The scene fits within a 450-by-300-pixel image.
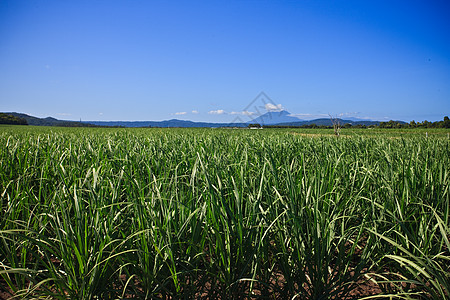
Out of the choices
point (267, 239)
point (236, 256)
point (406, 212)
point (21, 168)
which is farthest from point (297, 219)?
point (21, 168)

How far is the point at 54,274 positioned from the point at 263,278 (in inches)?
42.9

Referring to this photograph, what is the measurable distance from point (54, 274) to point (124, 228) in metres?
0.49

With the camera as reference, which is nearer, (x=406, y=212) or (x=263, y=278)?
(x=263, y=278)

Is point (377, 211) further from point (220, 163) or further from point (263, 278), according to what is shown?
point (220, 163)

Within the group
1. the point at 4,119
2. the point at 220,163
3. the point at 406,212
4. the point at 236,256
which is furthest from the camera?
the point at 4,119

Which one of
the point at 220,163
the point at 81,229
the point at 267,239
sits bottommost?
the point at 267,239

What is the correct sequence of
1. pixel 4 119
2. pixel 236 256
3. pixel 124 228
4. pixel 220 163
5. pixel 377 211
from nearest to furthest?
1. pixel 236 256
2. pixel 124 228
3. pixel 377 211
4. pixel 220 163
5. pixel 4 119

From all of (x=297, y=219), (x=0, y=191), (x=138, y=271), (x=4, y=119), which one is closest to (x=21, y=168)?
(x=0, y=191)

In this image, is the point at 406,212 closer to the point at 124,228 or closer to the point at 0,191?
the point at 124,228

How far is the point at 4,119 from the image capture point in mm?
91500

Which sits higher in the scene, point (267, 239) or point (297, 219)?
point (297, 219)

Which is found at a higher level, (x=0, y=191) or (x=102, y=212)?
(x=102, y=212)

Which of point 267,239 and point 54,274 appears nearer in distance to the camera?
point 54,274

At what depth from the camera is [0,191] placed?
2.78 meters
